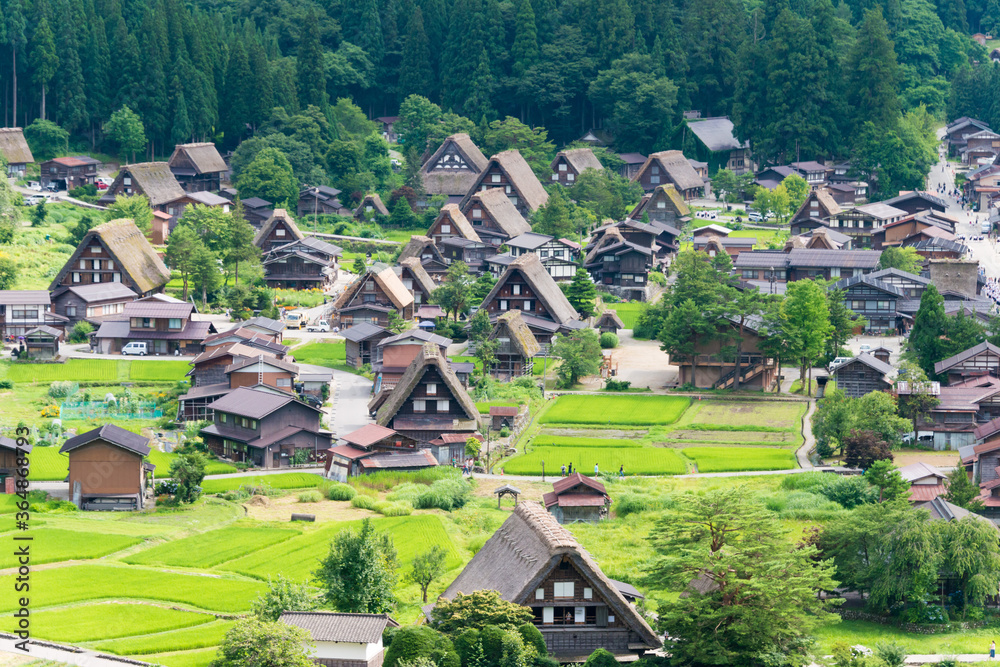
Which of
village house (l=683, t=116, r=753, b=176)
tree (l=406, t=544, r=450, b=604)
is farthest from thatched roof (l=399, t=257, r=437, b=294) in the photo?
tree (l=406, t=544, r=450, b=604)

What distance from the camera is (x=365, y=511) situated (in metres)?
48.7

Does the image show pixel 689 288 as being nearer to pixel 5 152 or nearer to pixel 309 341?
pixel 309 341

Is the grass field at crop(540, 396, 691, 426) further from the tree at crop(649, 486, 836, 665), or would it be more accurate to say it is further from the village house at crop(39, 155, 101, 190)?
the village house at crop(39, 155, 101, 190)

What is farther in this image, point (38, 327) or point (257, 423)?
point (38, 327)

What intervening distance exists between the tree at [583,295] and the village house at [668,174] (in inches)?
1056

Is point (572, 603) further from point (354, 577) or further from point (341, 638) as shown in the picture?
point (354, 577)

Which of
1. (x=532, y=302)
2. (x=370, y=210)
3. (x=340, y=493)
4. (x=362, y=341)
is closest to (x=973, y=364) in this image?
(x=532, y=302)

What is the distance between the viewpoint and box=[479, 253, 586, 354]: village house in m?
70.6

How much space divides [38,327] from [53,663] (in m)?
35.9

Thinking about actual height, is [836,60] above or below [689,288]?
above

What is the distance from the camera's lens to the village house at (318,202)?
312 feet

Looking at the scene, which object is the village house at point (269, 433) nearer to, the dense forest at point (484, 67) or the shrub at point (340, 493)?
the shrub at point (340, 493)

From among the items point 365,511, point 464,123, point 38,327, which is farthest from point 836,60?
point 365,511

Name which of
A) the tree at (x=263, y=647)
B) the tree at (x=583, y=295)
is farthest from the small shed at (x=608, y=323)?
the tree at (x=263, y=647)
